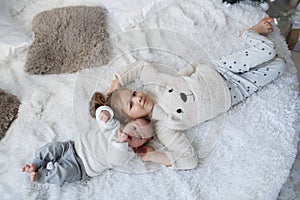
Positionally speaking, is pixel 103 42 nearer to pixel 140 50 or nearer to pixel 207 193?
pixel 140 50

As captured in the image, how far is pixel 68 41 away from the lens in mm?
1236

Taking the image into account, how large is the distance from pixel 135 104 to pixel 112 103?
0.07 m

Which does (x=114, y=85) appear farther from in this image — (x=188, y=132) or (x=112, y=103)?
(x=188, y=132)

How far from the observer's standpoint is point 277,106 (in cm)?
107

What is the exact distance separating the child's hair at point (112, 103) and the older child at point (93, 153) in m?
0.02

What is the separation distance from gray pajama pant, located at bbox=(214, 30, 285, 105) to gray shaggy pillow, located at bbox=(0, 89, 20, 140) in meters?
0.69

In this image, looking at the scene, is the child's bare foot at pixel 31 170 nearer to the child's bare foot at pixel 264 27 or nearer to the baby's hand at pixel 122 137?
the baby's hand at pixel 122 137

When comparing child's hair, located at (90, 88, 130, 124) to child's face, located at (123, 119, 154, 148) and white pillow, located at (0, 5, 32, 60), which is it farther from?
white pillow, located at (0, 5, 32, 60)

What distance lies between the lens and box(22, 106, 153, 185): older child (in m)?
0.93

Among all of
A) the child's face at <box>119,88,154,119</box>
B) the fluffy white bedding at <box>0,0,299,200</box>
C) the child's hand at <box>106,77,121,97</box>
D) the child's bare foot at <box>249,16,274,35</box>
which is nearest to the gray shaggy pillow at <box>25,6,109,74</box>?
the fluffy white bedding at <box>0,0,299,200</box>

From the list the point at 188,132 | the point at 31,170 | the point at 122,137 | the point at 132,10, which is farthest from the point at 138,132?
the point at 132,10

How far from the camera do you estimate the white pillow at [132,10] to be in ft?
4.24

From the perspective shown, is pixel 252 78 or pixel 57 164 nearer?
pixel 57 164

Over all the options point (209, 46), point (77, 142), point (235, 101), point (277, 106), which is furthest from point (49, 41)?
point (277, 106)
